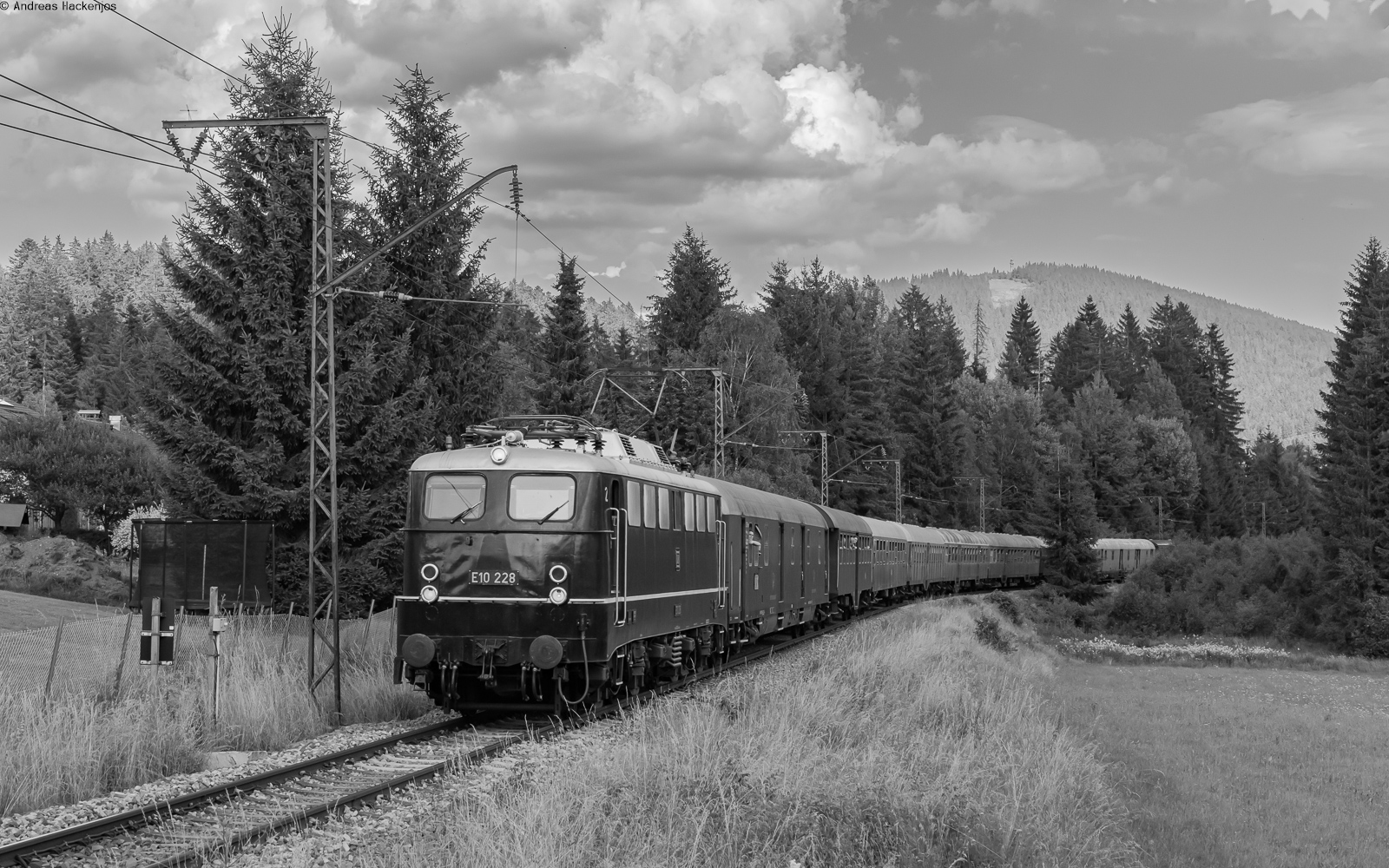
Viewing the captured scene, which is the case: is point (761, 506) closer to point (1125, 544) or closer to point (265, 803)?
point (265, 803)

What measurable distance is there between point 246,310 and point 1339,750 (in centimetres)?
2542

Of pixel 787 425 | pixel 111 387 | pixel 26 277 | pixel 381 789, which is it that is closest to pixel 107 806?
pixel 381 789

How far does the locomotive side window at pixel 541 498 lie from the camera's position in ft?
49.2

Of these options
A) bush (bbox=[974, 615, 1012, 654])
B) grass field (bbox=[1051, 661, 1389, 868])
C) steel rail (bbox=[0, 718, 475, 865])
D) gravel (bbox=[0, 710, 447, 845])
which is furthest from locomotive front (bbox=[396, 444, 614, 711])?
bush (bbox=[974, 615, 1012, 654])

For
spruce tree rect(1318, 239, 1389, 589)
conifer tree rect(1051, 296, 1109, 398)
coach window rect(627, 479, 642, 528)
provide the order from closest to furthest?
1. coach window rect(627, 479, 642, 528)
2. spruce tree rect(1318, 239, 1389, 589)
3. conifer tree rect(1051, 296, 1109, 398)

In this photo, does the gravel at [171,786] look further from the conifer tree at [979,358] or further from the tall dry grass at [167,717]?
the conifer tree at [979,358]

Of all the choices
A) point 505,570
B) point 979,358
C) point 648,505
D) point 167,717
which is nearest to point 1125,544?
point 648,505

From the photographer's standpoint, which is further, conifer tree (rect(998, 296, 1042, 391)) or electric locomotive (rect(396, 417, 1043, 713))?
conifer tree (rect(998, 296, 1042, 391))

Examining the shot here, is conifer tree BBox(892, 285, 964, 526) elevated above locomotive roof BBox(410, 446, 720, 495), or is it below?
above

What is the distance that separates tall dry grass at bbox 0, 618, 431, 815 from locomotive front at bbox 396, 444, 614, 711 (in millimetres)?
1567

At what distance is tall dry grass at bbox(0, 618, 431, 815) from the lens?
10.9 metres

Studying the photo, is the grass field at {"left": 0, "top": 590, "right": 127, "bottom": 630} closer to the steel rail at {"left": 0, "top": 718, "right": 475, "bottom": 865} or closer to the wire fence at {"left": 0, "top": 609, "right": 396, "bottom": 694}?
the wire fence at {"left": 0, "top": 609, "right": 396, "bottom": 694}

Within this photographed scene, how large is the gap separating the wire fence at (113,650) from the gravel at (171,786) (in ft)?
7.08

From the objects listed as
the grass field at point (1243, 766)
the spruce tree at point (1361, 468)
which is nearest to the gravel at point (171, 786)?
the grass field at point (1243, 766)
